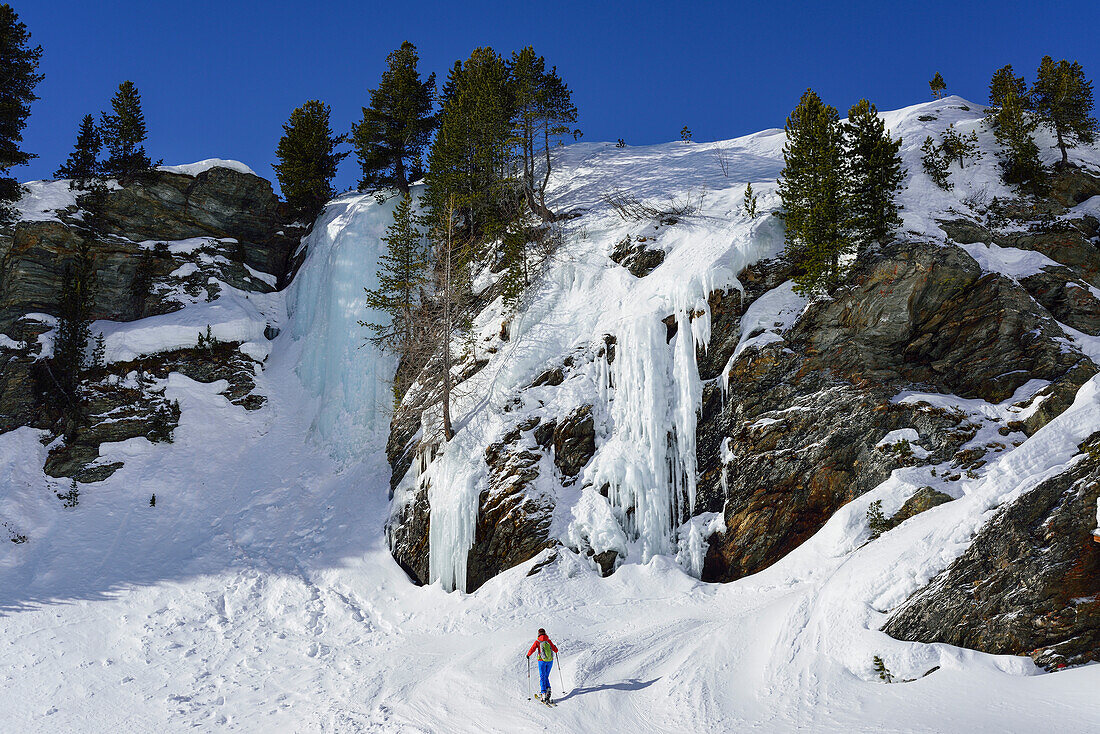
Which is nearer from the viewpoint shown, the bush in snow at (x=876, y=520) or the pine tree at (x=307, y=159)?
the bush in snow at (x=876, y=520)

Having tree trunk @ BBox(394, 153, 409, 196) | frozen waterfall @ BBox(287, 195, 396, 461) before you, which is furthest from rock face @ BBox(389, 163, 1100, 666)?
tree trunk @ BBox(394, 153, 409, 196)

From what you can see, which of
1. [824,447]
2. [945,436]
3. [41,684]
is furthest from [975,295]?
[41,684]

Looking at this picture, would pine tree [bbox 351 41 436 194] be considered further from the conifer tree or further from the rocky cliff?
the rocky cliff

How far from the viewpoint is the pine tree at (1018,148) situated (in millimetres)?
18422

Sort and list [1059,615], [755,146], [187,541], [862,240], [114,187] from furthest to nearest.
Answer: [755,146]
[114,187]
[187,541]
[862,240]
[1059,615]

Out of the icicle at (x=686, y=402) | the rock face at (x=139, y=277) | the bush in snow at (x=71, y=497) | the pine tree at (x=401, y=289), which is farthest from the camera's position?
the pine tree at (x=401, y=289)

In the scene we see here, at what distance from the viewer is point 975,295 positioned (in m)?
14.6

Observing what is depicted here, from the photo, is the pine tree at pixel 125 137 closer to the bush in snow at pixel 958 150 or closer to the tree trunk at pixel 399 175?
the tree trunk at pixel 399 175

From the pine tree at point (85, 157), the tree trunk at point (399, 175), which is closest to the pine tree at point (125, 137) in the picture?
the pine tree at point (85, 157)

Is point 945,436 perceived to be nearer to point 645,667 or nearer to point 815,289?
point 815,289

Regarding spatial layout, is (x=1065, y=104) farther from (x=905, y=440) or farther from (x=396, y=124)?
(x=396, y=124)

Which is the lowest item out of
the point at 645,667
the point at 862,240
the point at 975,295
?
the point at 645,667

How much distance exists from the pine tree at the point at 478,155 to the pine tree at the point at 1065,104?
780 inches

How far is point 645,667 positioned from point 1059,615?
5959 millimetres
